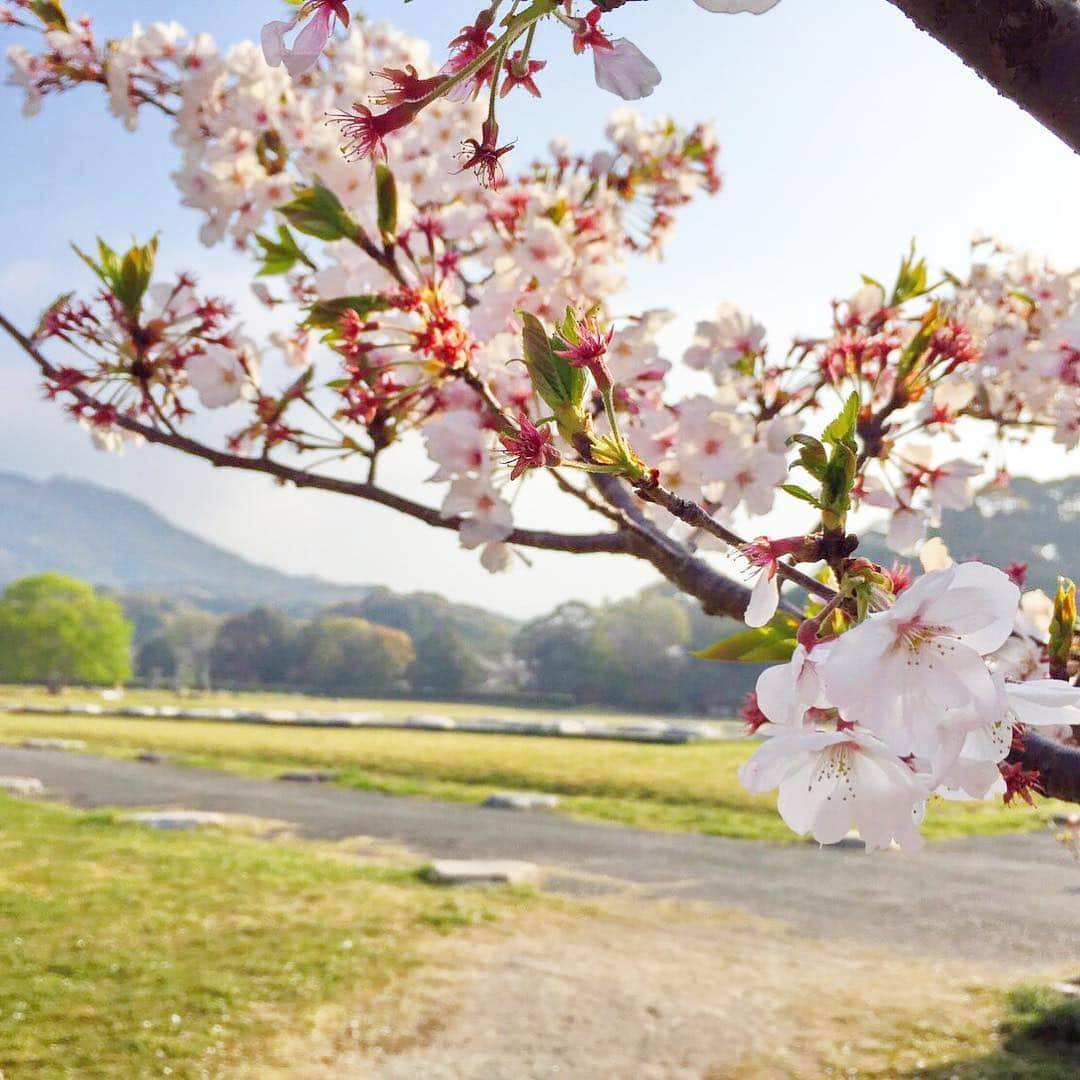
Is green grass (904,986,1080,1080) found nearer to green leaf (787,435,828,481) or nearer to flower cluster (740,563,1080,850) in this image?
flower cluster (740,563,1080,850)

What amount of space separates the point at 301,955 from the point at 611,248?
13.9ft

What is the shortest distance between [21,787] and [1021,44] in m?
14.1

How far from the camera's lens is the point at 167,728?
76.7 feet

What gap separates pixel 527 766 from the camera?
49.6ft

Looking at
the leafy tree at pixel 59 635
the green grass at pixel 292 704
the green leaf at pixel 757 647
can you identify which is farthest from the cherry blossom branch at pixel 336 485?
the leafy tree at pixel 59 635

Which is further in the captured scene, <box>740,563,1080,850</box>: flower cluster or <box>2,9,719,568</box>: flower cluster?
<box>2,9,719,568</box>: flower cluster

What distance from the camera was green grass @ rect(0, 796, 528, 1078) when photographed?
410 centimetres

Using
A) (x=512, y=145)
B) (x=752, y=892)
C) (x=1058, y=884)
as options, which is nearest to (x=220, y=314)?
(x=512, y=145)

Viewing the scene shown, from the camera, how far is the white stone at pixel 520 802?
11.8 metres

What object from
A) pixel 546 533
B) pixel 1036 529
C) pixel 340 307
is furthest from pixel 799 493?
pixel 1036 529

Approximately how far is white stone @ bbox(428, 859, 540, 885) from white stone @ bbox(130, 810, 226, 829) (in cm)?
355

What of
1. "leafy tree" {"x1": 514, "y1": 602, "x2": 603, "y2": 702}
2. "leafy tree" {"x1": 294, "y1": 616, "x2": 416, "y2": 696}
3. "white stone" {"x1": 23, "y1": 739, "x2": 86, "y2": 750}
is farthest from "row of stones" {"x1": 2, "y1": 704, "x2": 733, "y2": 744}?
"leafy tree" {"x1": 294, "y1": 616, "x2": 416, "y2": 696}

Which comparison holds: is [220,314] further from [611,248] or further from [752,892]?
[752,892]

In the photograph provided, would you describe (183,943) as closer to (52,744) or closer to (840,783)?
(840,783)
